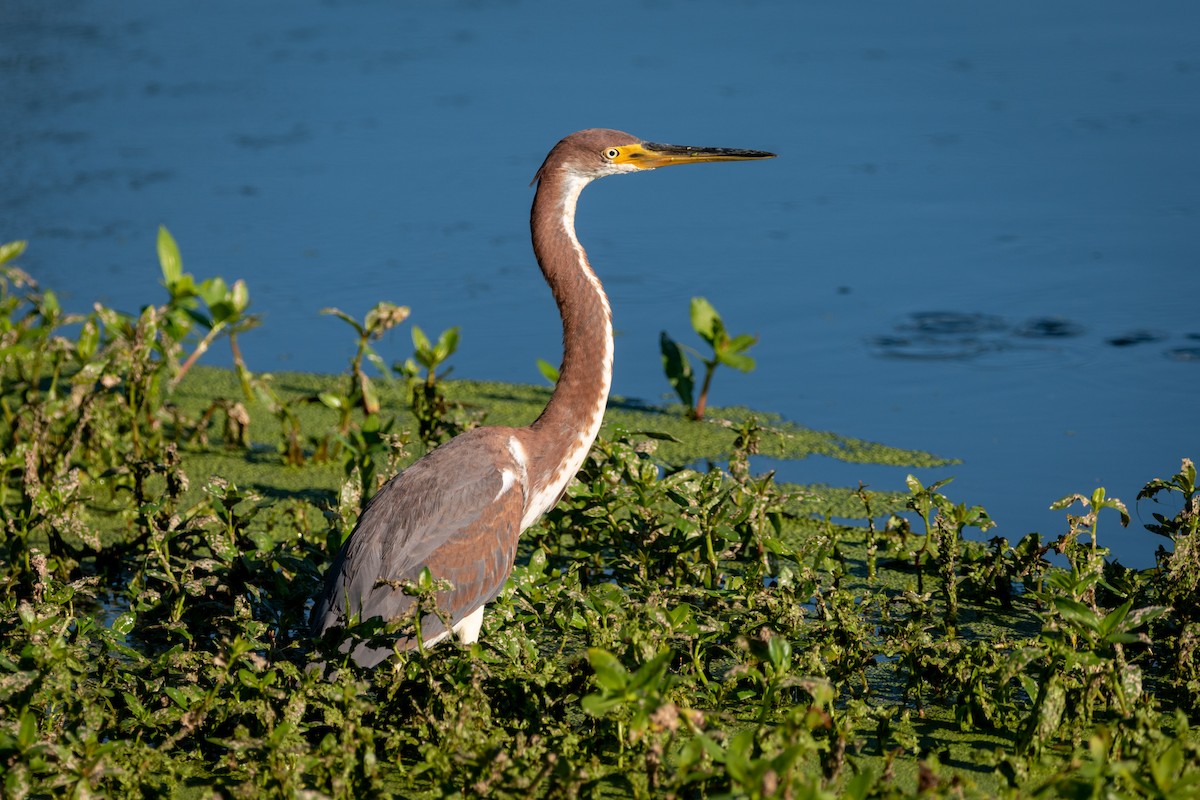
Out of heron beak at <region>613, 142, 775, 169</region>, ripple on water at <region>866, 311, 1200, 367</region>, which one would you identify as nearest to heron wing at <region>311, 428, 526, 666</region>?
heron beak at <region>613, 142, 775, 169</region>

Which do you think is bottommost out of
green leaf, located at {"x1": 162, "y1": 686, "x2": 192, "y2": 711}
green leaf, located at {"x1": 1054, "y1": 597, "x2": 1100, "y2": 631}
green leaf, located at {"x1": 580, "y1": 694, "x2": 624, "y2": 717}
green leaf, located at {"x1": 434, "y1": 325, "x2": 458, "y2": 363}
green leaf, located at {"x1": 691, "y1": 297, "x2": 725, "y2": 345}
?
green leaf, located at {"x1": 162, "y1": 686, "x2": 192, "y2": 711}

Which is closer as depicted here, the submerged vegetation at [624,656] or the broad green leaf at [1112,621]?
the submerged vegetation at [624,656]

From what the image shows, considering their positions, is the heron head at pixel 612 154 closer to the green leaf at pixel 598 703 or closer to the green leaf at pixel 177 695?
the green leaf at pixel 177 695

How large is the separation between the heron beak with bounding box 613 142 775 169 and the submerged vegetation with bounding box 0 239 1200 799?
0.90m

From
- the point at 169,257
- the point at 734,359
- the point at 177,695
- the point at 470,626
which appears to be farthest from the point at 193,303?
the point at 177,695

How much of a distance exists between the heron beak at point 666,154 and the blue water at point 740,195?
1.56 m

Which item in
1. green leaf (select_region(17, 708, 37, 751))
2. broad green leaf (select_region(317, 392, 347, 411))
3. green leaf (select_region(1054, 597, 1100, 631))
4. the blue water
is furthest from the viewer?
the blue water

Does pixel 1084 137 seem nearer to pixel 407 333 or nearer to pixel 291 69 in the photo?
pixel 407 333

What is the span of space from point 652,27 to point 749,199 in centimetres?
445

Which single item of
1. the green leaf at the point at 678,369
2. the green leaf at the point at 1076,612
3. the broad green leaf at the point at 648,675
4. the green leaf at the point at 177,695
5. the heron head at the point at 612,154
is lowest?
the green leaf at the point at 177,695

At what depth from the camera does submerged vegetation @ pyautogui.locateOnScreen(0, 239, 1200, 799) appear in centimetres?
321

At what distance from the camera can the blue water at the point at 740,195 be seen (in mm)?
6527

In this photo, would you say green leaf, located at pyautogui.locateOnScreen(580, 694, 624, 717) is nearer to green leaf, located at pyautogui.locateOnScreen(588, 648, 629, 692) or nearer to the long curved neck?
green leaf, located at pyautogui.locateOnScreen(588, 648, 629, 692)

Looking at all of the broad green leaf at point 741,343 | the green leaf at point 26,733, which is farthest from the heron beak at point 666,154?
the green leaf at point 26,733
